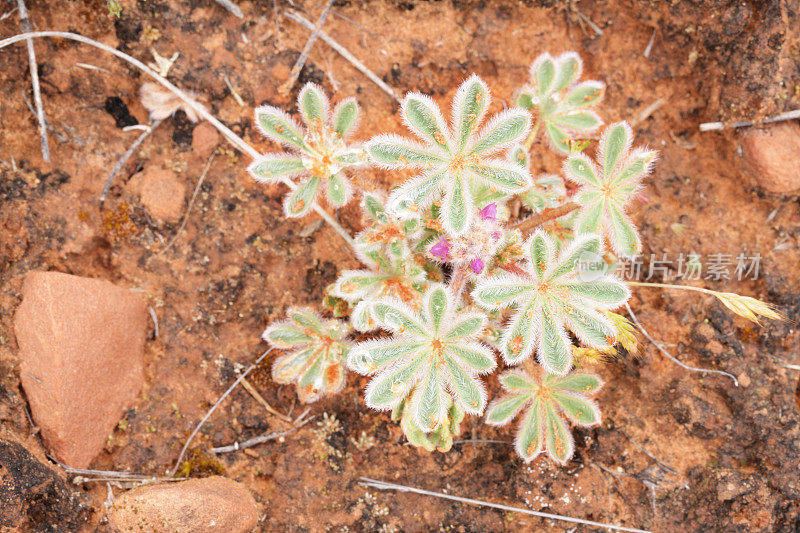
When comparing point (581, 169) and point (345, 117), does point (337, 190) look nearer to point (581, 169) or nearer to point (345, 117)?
point (345, 117)

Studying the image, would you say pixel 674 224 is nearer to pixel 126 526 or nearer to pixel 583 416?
pixel 583 416

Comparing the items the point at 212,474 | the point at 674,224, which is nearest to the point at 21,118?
the point at 212,474

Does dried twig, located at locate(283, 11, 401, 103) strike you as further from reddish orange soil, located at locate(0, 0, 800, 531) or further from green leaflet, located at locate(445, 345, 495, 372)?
green leaflet, located at locate(445, 345, 495, 372)

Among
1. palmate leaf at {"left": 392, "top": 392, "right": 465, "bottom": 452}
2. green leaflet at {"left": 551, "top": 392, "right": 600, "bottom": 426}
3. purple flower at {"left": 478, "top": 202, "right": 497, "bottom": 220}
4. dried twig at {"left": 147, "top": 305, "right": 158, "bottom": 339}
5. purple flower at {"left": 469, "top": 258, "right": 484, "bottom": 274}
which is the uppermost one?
purple flower at {"left": 478, "top": 202, "right": 497, "bottom": 220}

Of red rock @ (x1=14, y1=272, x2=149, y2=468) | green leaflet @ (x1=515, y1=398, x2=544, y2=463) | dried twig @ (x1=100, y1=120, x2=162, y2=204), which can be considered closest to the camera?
red rock @ (x1=14, y1=272, x2=149, y2=468)

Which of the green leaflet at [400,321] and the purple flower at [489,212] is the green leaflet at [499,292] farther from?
the purple flower at [489,212]

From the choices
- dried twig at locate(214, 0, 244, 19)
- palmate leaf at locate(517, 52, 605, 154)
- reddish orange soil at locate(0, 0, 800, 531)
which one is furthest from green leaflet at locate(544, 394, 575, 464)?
dried twig at locate(214, 0, 244, 19)

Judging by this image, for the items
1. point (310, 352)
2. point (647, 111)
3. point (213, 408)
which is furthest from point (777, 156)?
point (213, 408)
